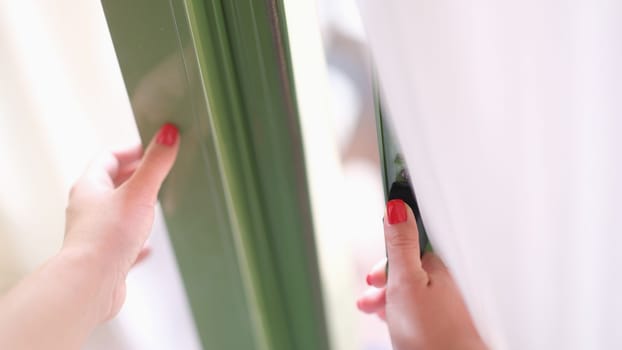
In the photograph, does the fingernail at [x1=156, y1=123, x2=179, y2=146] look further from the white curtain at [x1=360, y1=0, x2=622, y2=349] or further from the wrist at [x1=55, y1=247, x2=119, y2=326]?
the white curtain at [x1=360, y1=0, x2=622, y2=349]

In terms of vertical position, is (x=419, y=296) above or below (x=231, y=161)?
below

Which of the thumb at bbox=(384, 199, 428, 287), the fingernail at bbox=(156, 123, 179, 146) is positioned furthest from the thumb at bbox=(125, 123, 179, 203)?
the thumb at bbox=(384, 199, 428, 287)

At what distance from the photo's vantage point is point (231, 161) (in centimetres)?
66

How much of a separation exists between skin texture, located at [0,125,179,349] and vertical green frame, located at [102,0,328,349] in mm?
40

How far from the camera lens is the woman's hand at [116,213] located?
622mm

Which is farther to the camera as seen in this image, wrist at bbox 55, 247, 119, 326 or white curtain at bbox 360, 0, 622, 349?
wrist at bbox 55, 247, 119, 326

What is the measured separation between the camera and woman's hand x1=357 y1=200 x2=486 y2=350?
1.91 ft

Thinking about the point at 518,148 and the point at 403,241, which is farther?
the point at 403,241

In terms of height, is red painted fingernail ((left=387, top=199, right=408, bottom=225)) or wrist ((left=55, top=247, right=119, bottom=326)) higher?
red painted fingernail ((left=387, top=199, right=408, bottom=225))

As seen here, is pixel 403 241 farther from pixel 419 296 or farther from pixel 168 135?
pixel 168 135

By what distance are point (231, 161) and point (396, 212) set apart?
18 centimetres

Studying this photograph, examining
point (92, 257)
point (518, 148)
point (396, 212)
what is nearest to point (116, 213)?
point (92, 257)

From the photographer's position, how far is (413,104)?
0.47 m

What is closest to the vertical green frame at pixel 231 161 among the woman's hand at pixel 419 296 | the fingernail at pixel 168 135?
the fingernail at pixel 168 135
